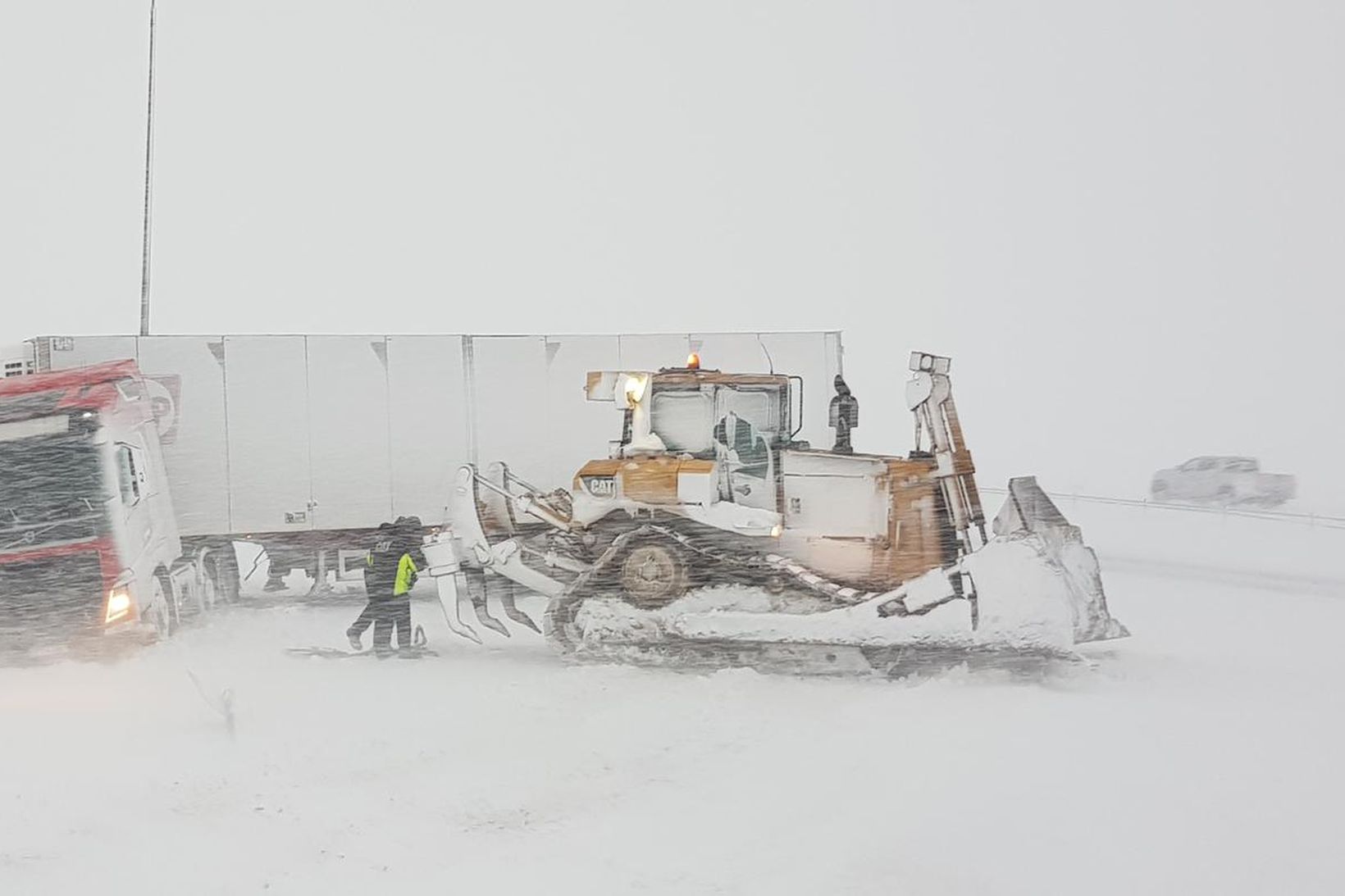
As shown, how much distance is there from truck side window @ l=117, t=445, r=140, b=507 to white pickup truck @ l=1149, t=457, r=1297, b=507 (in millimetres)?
4949

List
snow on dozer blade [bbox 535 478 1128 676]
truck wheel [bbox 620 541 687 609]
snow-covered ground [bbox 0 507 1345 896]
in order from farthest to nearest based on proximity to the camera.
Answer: truck wheel [bbox 620 541 687 609], snow on dozer blade [bbox 535 478 1128 676], snow-covered ground [bbox 0 507 1345 896]

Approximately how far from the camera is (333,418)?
17.0 ft

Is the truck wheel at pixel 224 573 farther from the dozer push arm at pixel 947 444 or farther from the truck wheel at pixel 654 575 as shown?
the dozer push arm at pixel 947 444

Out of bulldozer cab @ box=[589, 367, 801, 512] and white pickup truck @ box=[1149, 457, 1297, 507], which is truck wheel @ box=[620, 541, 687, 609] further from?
white pickup truck @ box=[1149, 457, 1297, 507]

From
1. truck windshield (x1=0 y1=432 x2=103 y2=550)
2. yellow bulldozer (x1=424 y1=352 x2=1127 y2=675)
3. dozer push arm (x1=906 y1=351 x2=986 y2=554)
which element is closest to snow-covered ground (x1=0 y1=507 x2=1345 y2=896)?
yellow bulldozer (x1=424 y1=352 x2=1127 y2=675)

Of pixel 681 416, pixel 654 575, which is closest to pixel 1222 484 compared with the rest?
pixel 681 416

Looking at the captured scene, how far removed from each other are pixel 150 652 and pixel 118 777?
31.1 inches

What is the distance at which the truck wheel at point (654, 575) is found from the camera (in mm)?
4398

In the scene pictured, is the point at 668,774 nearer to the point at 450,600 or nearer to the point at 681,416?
the point at 450,600

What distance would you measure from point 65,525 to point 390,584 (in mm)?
1337

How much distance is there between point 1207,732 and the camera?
382 centimetres

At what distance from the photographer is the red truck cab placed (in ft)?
13.8

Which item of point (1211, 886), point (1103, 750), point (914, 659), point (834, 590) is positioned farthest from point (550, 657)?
point (1211, 886)

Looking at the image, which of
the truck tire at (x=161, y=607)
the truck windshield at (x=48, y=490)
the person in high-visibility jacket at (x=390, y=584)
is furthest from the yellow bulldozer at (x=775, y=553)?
the truck windshield at (x=48, y=490)
